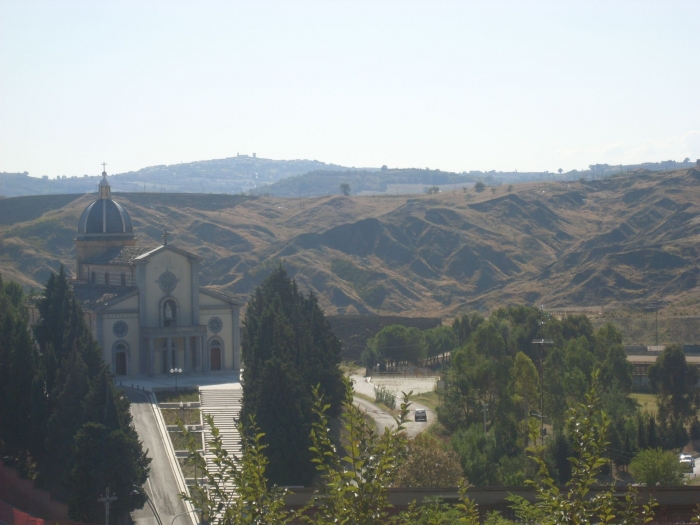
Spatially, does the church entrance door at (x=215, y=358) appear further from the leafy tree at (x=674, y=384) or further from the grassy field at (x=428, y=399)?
the leafy tree at (x=674, y=384)

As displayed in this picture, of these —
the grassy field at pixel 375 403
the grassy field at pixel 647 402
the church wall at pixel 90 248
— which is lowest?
the grassy field at pixel 647 402

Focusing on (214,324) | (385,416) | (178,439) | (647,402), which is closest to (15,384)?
(178,439)

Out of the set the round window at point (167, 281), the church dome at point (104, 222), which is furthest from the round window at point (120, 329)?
the church dome at point (104, 222)

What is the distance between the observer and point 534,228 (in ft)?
425

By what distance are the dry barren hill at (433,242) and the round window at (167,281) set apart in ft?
141

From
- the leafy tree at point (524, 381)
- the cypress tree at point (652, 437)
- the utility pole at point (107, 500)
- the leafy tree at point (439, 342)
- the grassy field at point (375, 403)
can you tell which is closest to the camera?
the utility pole at point (107, 500)

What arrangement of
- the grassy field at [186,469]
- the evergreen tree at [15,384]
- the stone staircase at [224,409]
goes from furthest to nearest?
the stone staircase at [224,409]
the evergreen tree at [15,384]
the grassy field at [186,469]

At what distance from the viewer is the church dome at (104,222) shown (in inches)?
2413

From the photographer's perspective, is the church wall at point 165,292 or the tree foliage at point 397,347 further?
the tree foliage at point 397,347

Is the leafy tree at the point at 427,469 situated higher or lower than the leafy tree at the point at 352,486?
lower

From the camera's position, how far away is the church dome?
6128cm

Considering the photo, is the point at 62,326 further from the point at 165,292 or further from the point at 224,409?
the point at 165,292

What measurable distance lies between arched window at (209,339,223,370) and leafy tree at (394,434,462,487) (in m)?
22.3

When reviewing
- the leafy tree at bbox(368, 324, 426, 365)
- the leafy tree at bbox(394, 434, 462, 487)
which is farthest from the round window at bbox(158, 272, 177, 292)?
the leafy tree at bbox(394, 434, 462, 487)
